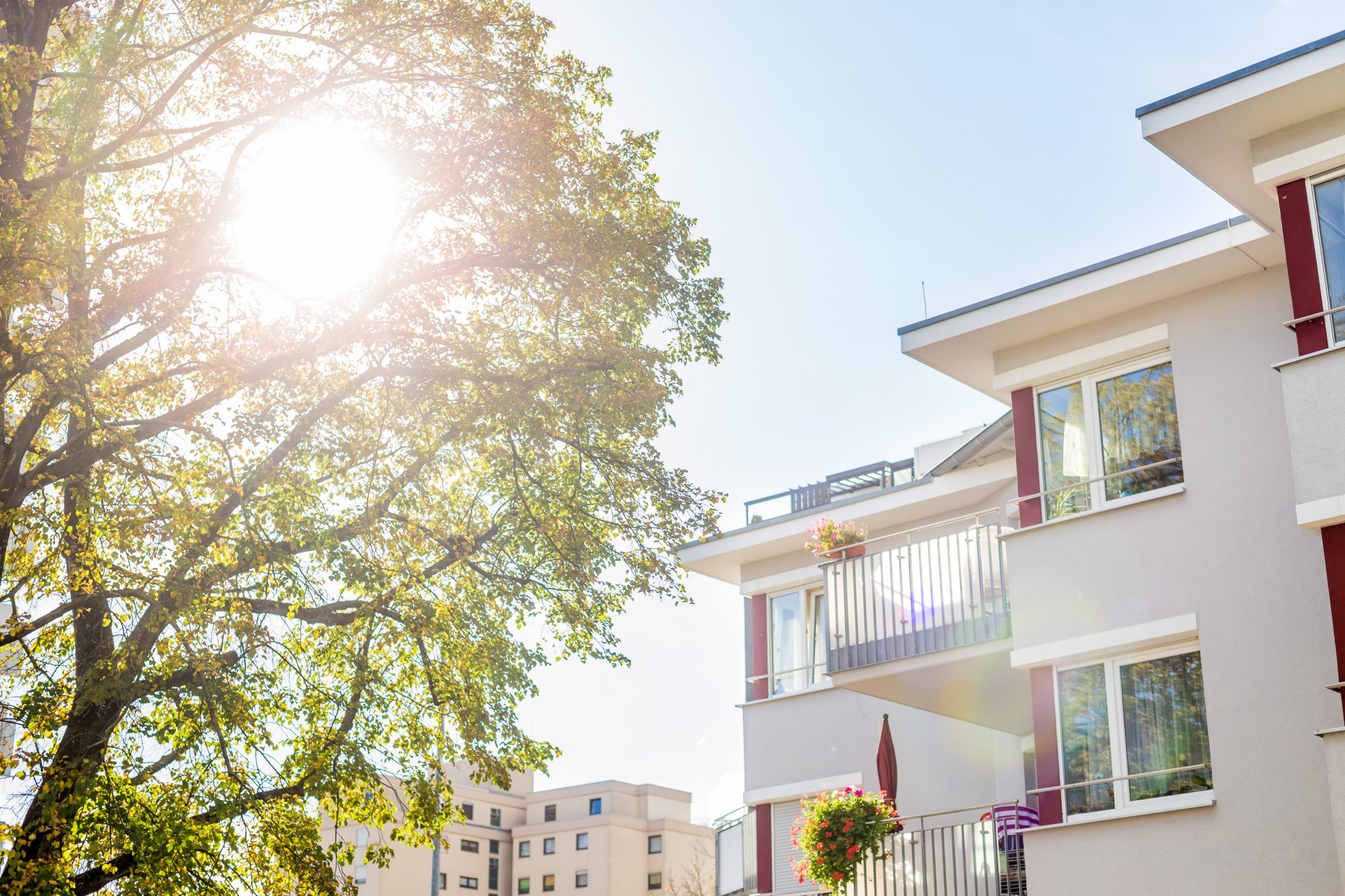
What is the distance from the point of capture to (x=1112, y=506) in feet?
45.9

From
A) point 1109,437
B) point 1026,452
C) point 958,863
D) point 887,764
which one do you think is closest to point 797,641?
point 887,764

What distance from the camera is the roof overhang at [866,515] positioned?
20.2m

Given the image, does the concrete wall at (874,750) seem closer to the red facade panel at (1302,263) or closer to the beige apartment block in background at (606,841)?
the red facade panel at (1302,263)

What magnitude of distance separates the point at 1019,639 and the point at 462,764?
74128mm

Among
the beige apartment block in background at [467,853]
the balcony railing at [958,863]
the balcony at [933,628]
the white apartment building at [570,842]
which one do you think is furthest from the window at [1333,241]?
the white apartment building at [570,842]

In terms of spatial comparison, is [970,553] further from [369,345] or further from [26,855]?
[26,855]

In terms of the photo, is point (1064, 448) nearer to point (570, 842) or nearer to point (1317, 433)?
point (1317, 433)

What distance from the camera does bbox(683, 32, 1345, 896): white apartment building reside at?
464 inches

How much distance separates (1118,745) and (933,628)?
3.26 meters

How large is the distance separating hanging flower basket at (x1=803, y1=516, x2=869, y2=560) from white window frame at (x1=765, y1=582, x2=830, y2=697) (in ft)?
11.7

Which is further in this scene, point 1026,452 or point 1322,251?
point 1026,452

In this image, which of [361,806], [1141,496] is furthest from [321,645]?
[1141,496]

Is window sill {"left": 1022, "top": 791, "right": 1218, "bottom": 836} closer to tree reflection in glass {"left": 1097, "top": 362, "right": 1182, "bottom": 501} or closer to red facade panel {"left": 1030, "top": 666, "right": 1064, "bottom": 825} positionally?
red facade panel {"left": 1030, "top": 666, "right": 1064, "bottom": 825}

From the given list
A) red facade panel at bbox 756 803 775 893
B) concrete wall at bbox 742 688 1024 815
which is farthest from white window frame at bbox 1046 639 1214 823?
red facade panel at bbox 756 803 775 893
